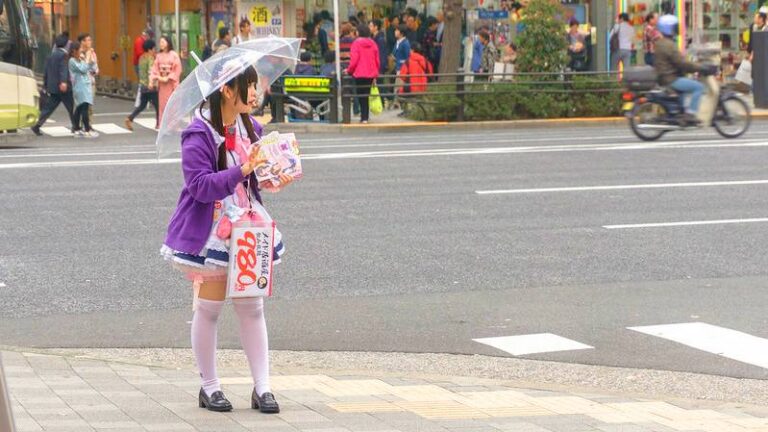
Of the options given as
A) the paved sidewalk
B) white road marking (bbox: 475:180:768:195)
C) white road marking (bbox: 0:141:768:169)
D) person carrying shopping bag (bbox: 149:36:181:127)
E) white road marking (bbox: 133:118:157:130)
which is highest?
person carrying shopping bag (bbox: 149:36:181:127)

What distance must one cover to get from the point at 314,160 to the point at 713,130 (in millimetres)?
7159

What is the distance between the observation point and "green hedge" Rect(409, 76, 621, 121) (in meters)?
27.2

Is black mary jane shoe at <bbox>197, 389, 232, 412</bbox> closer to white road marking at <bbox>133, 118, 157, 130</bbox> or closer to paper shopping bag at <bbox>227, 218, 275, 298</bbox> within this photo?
paper shopping bag at <bbox>227, 218, 275, 298</bbox>

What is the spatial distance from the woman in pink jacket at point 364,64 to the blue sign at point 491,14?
673cm

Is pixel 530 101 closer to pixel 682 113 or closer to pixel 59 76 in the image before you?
pixel 682 113

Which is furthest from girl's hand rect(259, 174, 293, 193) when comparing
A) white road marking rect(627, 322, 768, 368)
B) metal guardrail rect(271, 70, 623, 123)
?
metal guardrail rect(271, 70, 623, 123)

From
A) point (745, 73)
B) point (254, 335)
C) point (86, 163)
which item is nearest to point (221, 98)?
point (254, 335)

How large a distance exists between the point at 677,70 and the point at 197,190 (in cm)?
1594

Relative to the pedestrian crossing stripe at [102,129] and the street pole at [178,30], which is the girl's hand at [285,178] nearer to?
the pedestrian crossing stripe at [102,129]

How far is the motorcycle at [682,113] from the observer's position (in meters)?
21.1

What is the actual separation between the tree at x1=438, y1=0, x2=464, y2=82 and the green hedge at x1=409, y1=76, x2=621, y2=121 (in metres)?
2.26

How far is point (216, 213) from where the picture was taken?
6273mm

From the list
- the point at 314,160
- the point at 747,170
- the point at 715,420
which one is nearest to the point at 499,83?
the point at 314,160

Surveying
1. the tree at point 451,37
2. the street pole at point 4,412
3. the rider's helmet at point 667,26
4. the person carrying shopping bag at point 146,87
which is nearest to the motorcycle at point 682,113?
the rider's helmet at point 667,26
